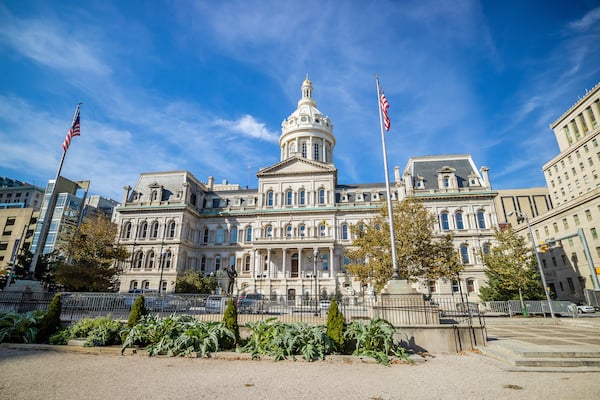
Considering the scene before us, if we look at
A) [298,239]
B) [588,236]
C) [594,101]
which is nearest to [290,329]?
[298,239]

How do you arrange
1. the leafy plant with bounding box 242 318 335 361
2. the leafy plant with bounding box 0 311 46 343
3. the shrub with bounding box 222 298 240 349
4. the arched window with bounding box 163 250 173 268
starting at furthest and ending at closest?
1. the arched window with bounding box 163 250 173 268
2. the leafy plant with bounding box 0 311 46 343
3. the shrub with bounding box 222 298 240 349
4. the leafy plant with bounding box 242 318 335 361

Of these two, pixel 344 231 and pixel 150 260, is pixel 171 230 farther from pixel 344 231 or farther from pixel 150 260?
pixel 344 231

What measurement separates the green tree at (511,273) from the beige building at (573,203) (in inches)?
268

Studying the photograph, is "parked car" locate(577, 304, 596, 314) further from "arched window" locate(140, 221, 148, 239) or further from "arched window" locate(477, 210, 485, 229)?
"arched window" locate(140, 221, 148, 239)

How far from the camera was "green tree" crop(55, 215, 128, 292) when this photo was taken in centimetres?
2777

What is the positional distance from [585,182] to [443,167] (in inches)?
957

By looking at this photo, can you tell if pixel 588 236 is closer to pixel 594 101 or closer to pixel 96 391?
pixel 594 101

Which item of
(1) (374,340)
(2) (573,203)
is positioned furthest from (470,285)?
(1) (374,340)

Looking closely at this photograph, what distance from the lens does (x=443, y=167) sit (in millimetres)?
44062

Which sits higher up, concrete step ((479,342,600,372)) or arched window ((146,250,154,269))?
arched window ((146,250,154,269))

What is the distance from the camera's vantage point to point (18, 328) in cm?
1104

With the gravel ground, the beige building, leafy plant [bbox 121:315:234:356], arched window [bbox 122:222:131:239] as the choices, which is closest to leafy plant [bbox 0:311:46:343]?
the gravel ground

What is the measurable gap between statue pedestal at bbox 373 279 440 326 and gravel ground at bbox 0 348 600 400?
2376 millimetres

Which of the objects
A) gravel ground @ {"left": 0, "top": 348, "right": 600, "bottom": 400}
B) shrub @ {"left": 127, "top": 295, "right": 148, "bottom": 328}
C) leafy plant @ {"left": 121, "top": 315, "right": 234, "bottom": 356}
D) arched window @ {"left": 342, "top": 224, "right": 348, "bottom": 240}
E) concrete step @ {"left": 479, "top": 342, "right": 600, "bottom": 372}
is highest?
arched window @ {"left": 342, "top": 224, "right": 348, "bottom": 240}
